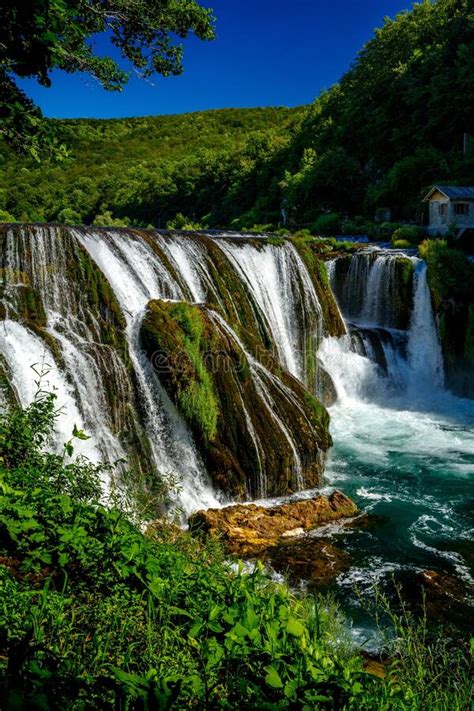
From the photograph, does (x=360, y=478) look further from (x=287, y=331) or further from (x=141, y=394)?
(x=287, y=331)

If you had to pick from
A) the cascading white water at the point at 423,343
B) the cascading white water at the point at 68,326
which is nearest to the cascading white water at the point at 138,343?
the cascading white water at the point at 68,326

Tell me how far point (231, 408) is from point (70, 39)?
7155 mm

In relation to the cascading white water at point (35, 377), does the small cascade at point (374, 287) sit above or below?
above

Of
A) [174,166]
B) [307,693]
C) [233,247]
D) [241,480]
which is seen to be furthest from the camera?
[174,166]

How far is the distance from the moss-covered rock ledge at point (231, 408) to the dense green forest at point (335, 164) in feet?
47.4

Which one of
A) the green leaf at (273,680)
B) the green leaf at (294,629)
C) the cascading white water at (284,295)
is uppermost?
the cascading white water at (284,295)

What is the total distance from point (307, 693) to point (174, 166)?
79.8 m

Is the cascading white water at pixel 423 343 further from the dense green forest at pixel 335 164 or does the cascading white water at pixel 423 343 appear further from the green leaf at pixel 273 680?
the green leaf at pixel 273 680

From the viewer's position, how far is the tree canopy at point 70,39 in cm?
411

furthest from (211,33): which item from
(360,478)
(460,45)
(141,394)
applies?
(460,45)

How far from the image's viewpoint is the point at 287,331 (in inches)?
676

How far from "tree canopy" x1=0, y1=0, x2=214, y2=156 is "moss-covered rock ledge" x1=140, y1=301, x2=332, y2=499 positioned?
Answer: 16.0 ft

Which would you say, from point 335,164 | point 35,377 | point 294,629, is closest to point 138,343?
point 35,377

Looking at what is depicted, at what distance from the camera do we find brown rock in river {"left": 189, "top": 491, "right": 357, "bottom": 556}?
8.78 meters
